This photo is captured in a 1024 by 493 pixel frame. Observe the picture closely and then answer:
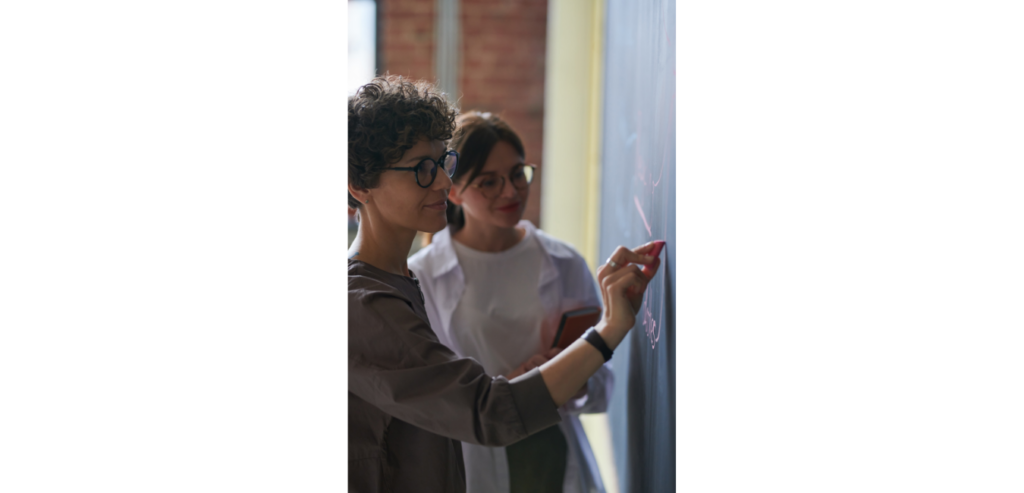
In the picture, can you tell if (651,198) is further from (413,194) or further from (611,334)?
(413,194)

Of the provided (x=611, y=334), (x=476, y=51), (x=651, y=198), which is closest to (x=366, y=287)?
(x=611, y=334)

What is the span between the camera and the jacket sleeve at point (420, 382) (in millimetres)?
844

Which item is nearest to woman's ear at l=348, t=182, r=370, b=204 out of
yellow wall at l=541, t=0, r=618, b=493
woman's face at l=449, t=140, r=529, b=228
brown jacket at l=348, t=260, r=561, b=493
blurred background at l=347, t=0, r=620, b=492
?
brown jacket at l=348, t=260, r=561, b=493

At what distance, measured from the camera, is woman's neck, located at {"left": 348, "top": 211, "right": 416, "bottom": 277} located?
98 centimetres

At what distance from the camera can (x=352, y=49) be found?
317 cm

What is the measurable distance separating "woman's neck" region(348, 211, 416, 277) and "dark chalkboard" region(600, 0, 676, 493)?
0.38m

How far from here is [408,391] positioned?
0.84 metres

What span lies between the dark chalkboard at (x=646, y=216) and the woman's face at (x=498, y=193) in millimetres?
238

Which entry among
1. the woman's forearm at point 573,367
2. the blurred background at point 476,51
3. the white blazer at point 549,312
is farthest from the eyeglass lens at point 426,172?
the blurred background at point 476,51

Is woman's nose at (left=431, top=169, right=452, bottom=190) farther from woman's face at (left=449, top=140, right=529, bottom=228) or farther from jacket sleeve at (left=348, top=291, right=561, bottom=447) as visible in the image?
woman's face at (left=449, top=140, right=529, bottom=228)
